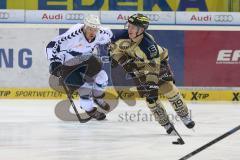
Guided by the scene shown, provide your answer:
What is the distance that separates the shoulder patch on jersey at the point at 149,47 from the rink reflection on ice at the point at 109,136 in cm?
86

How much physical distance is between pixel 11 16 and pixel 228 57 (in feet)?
13.1

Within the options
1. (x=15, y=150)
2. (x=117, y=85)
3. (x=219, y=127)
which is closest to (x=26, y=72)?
(x=117, y=85)

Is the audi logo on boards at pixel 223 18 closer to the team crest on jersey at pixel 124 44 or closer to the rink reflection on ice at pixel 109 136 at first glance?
the rink reflection on ice at pixel 109 136

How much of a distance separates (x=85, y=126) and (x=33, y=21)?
185 inches

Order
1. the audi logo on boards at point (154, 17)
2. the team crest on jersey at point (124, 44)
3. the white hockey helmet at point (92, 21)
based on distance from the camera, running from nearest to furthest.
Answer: the team crest on jersey at point (124, 44), the white hockey helmet at point (92, 21), the audi logo on boards at point (154, 17)

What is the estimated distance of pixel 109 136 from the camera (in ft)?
21.7

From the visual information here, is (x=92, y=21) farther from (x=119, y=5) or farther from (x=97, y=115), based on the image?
(x=119, y=5)

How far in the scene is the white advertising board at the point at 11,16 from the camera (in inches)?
442

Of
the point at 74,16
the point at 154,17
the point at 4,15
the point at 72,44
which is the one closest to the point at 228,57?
the point at 154,17

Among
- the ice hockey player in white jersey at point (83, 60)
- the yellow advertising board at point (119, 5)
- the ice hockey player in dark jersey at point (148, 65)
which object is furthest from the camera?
the yellow advertising board at point (119, 5)

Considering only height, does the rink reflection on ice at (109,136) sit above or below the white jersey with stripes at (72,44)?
below

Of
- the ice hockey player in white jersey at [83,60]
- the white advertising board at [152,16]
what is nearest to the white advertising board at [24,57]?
the white advertising board at [152,16]

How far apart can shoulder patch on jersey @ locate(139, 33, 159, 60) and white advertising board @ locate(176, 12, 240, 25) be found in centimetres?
498

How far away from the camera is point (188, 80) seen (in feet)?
34.2
